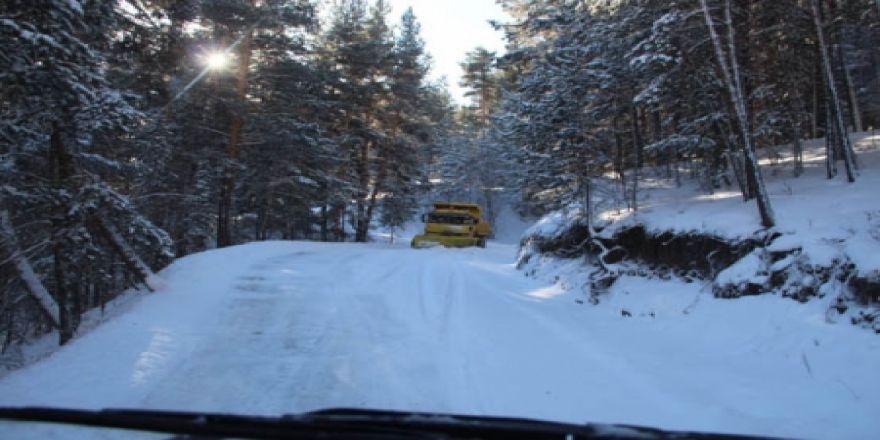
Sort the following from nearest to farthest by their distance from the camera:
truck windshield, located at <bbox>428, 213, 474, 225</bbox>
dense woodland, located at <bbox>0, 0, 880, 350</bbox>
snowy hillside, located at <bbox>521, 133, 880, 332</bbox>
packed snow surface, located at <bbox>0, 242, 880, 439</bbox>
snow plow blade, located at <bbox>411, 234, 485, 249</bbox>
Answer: packed snow surface, located at <bbox>0, 242, 880, 439</bbox> < snowy hillside, located at <bbox>521, 133, 880, 332</bbox> < dense woodland, located at <bbox>0, 0, 880, 350</bbox> < snow plow blade, located at <bbox>411, 234, 485, 249</bbox> < truck windshield, located at <bbox>428, 213, 474, 225</bbox>

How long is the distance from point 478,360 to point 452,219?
20.4 meters

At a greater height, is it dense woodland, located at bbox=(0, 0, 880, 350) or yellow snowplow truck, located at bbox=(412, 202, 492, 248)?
dense woodland, located at bbox=(0, 0, 880, 350)

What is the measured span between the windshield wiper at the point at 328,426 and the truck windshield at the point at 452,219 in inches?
945

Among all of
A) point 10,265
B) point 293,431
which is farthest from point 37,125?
point 293,431

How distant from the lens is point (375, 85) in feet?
100

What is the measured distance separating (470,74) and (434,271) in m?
41.7

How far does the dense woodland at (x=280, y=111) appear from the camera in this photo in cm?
1018

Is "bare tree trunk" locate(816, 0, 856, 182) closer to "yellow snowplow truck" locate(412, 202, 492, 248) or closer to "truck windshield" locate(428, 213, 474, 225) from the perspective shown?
"yellow snowplow truck" locate(412, 202, 492, 248)

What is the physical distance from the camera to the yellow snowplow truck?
2516 cm

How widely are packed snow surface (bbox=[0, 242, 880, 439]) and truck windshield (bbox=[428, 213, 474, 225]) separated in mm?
16437

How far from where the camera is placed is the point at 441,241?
82.5ft

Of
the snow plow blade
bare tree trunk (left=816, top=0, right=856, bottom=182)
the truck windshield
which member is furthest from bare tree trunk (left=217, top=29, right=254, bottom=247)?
bare tree trunk (left=816, top=0, right=856, bottom=182)

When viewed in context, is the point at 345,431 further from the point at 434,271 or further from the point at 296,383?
the point at 434,271

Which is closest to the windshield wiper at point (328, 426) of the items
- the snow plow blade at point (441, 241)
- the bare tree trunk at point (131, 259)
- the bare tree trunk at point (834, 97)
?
the bare tree trunk at point (131, 259)
